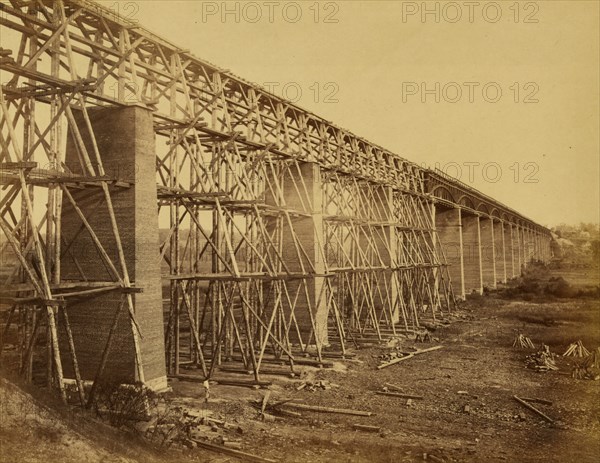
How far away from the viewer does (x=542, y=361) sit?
1684cm

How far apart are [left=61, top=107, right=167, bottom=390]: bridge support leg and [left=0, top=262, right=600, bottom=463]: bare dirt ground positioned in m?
1.75

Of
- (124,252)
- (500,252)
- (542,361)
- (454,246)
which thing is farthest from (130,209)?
(500,252)

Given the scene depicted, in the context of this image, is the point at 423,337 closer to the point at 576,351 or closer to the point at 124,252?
the point at 576,351

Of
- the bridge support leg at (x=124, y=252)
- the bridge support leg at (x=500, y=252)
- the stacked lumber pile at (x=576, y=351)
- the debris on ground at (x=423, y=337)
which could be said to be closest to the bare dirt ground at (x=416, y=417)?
the stacked lumber pile at (x=576, y=351)

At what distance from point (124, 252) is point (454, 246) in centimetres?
2992

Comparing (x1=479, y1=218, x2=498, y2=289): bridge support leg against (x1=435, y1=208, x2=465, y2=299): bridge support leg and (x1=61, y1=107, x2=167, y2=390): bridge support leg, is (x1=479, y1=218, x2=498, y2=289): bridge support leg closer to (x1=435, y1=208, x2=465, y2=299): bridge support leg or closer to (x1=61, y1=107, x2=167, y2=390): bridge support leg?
(x1=435, y1=208, x2=465, y2=299): bridge support leg

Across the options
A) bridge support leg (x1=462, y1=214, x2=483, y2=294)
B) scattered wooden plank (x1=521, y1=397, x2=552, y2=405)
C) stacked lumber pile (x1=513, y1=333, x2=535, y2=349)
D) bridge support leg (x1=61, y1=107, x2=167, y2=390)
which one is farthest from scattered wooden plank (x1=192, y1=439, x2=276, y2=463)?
bridge support leg (x1=462, y1=214, x2=483, y2=294)

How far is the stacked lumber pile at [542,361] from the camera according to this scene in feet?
53.4

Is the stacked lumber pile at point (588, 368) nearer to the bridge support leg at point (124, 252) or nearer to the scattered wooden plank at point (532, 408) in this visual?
the scattered wooden plank at point (532, 408)

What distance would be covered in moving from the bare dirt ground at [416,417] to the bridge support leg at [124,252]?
5.74 ft

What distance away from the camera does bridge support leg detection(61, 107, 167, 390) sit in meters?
11.6

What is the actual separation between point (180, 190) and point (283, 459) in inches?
284

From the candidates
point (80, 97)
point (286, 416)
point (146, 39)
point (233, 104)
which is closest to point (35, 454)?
point (286, 416)

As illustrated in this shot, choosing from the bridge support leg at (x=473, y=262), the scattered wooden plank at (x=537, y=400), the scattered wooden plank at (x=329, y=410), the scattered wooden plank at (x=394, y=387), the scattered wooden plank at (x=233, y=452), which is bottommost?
the scattered wooden plank at (x=537, y=400)
